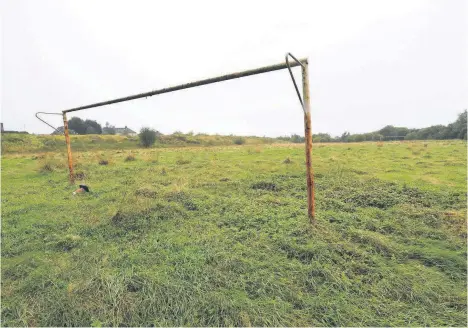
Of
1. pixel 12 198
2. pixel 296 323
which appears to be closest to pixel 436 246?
pixel 296 323

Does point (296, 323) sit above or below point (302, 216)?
below

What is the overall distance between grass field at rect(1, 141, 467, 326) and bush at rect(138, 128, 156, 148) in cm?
3173

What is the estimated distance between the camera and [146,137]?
36156mm

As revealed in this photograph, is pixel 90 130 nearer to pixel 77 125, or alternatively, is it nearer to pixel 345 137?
pixel 77 125

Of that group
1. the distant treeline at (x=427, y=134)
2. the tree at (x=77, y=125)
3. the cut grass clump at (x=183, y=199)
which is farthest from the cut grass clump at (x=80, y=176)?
the tree at (x=77, y=125)

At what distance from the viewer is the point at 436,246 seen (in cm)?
325

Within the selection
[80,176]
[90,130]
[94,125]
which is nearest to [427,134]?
[80,176]

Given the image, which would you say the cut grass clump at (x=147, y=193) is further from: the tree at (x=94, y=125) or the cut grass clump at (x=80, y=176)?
the tree at (x=94, y=125)

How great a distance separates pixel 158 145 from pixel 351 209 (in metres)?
38.2

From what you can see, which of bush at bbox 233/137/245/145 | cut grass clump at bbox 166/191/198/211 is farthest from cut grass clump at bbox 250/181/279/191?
bush at bbox 233/137/245/145

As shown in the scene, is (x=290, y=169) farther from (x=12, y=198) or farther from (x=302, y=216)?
(x=12, y=198)

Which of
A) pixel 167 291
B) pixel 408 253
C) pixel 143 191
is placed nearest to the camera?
pixel 167 291

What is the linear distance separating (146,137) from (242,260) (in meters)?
36.1

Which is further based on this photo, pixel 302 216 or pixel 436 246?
pixel 302 216
